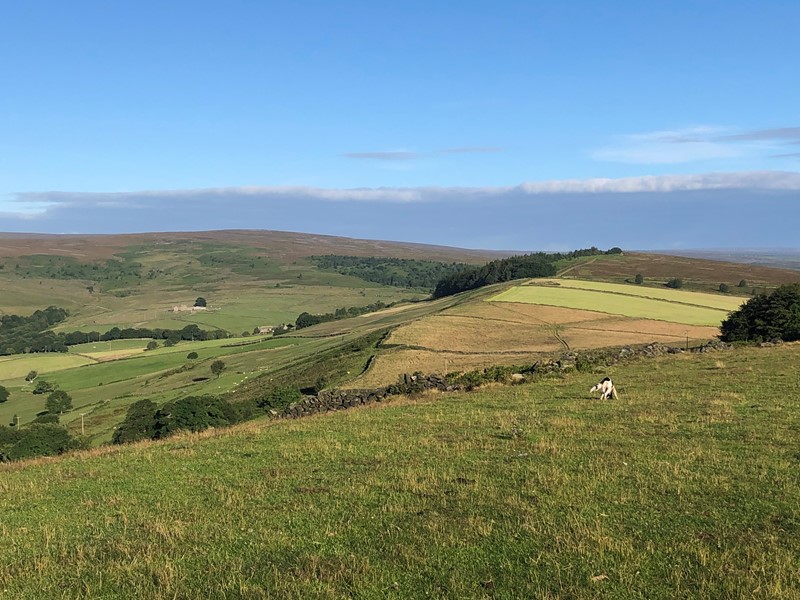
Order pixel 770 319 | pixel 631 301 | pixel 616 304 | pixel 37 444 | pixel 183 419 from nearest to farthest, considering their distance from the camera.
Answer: pixel 37 444 → pixel 183 419 → pixel 770 319 → pixel 616 304 → pixel 631 301

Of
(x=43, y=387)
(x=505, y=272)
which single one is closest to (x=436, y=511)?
(x=43, y=387)

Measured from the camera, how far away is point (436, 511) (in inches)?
484

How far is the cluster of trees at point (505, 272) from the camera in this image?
151250 mm

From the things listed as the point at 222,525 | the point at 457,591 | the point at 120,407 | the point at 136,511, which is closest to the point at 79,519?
the point at 136,511

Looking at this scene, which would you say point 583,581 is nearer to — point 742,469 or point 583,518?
point 583,518

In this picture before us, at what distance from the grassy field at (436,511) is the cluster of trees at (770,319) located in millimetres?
26836

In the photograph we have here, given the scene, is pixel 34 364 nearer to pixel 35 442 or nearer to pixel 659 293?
pixel 35 442

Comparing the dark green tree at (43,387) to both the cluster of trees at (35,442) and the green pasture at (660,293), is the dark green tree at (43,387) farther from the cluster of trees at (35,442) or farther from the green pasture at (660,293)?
the green pasture at (660,293)

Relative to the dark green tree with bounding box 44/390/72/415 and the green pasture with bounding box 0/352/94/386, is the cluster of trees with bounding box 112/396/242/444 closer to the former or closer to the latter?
the dark green tree with bounding box 44/390/72/415

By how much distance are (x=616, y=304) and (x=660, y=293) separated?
1973 centimetres

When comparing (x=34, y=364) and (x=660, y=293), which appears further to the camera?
(x=34, y=364)

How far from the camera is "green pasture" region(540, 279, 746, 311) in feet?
325

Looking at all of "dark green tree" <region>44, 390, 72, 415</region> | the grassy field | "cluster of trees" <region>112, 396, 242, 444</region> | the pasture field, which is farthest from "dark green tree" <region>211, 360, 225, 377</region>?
the pasture field

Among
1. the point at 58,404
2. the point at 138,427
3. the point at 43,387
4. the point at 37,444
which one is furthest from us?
the point at 43,387
